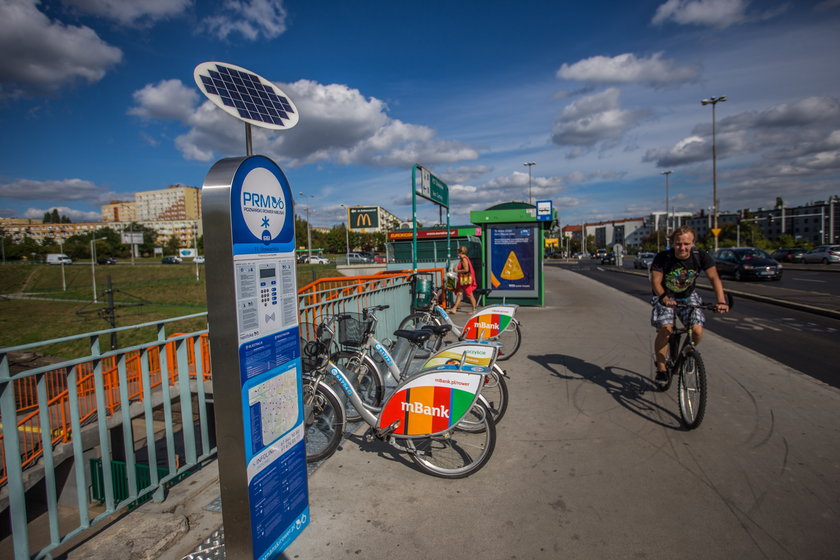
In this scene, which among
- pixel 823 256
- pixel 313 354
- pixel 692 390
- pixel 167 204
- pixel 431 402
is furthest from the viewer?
pixel 167 204

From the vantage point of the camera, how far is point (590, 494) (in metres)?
3.00

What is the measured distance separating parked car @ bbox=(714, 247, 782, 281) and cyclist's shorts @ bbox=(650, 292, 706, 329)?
20.4 m

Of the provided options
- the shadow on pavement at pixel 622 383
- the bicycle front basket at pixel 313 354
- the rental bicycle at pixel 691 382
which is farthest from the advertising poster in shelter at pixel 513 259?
the bicycle front basket at pixel 313 354

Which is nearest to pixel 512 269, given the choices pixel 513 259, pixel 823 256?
pixel 513 259

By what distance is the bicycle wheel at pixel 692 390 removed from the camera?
3859 millimetres

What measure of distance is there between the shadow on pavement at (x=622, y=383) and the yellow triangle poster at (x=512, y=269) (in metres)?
5.84

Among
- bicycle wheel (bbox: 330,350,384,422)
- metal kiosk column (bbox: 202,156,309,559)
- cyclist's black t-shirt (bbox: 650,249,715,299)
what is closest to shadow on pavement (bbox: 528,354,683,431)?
cyclist's black t-shirt (bbox: 650,249,715,299)

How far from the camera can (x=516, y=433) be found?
158 inches

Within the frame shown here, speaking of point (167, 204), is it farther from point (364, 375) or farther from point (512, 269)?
point (364, 375)

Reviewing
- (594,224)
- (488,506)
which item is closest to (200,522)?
(488,506)

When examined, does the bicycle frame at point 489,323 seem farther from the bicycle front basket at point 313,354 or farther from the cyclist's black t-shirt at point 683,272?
the bicycle front basket at point 313,354

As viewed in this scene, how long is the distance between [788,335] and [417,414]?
334 inches

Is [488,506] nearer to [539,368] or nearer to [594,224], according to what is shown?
[539,368]

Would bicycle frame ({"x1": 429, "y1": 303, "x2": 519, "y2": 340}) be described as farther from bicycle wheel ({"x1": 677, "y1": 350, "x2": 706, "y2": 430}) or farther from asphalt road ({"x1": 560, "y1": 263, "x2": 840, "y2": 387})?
asphalt road ({"x1": 560, "y1": 263, "x2": 840, "y2": 387})
